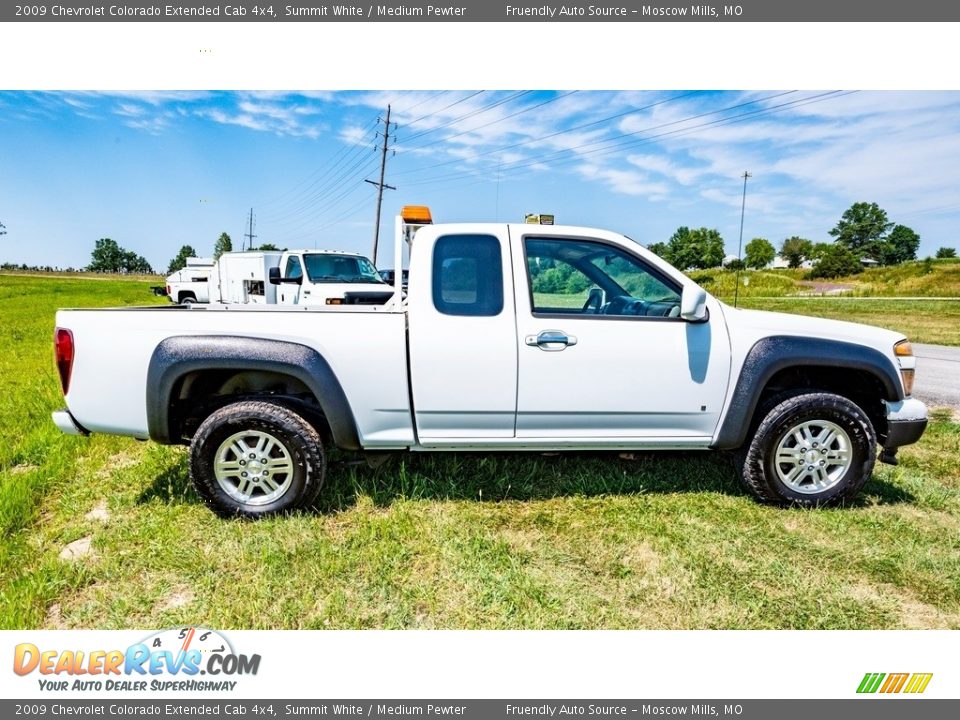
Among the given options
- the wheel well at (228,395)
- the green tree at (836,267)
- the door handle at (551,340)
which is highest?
the green tree at (836,267)

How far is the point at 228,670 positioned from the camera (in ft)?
7.50

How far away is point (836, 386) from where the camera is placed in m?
3.69

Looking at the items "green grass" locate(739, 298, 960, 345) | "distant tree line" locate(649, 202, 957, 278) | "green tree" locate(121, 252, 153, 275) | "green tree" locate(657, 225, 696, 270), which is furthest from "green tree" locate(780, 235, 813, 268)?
"green tree" locate(121, 252, 153, 275)

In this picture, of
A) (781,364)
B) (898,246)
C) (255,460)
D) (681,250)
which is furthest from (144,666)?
(898,246)

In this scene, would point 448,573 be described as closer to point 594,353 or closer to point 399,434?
point 399,434

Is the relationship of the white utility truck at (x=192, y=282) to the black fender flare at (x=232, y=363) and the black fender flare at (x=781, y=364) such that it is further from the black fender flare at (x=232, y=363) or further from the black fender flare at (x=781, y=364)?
the black fender flare at (x=781, y=364)

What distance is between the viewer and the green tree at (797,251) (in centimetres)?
7756

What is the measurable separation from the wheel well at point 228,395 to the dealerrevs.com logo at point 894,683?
3.03 meters

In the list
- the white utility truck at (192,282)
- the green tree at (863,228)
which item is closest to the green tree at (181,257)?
the white utility truck at (192,282)

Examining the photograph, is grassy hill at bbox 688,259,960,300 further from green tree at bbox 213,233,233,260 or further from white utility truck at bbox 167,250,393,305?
green tree at bbox 213,233,233,260

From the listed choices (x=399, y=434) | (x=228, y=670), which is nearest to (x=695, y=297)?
(x=399, y=434)

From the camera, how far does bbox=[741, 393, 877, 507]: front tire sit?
11.1 feet

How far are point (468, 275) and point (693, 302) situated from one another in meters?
1.33

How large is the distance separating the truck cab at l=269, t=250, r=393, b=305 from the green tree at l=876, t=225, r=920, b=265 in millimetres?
81103
